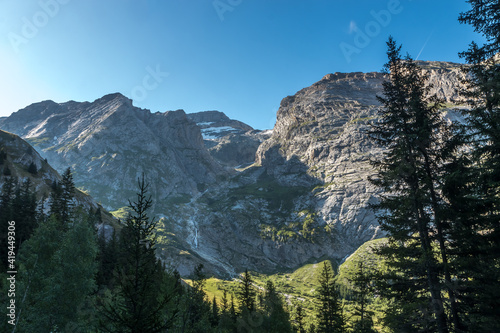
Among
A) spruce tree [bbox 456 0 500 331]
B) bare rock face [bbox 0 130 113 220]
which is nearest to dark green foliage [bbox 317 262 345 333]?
spruce tree [bbox 456 0 500 331]

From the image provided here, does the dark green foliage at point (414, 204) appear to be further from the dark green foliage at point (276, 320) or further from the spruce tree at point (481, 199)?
the dark green foliage at point (276, 320)

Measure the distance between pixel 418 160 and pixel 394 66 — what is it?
24.8 ft

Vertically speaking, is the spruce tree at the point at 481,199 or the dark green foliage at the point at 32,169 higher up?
the dark green foliage at the point at 32,169

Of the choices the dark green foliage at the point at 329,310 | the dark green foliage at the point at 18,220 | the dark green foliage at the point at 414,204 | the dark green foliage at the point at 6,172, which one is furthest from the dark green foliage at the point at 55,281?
the dark green foliage at the point at 6,172

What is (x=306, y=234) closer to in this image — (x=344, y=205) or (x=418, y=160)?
(x=344, y=205)

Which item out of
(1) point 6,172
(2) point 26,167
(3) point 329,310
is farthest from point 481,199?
(2) point 26,167

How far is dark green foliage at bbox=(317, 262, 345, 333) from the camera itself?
3331 cm

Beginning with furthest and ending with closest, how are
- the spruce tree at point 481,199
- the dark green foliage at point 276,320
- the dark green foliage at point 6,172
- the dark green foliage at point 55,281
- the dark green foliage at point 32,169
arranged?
the dark green foliage at point 32,169
the dark green foliage at point 6,172
the dark green foliage at point 276,320
the dark green foliage at point 55,281
the spruce tree at point 481,199

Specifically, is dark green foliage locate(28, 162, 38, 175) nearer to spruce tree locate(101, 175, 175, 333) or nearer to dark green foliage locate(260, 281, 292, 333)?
dark green foliage locate(260, 281, 292, 333)

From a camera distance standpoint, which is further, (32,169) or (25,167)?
(25,167)

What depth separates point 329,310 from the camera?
3438 centimetres

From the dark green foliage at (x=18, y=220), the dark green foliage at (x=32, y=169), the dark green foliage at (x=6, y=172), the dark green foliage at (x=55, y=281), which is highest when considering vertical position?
the dark green foliage at (x=32, y=169)

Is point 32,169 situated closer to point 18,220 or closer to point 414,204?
point 18,220

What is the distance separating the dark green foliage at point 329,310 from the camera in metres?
33.3
